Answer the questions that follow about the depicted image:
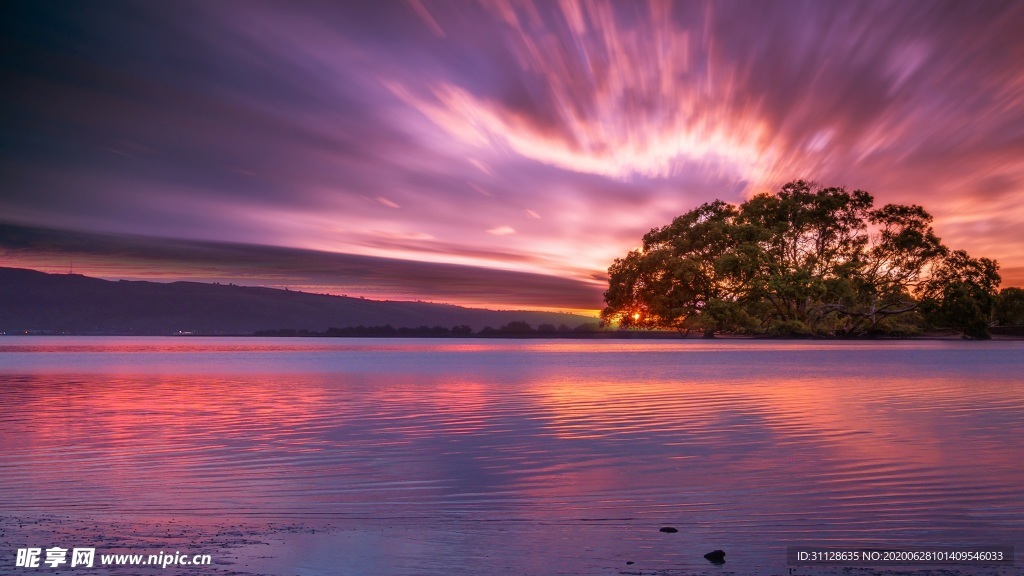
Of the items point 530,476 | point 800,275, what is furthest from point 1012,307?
point 530,476

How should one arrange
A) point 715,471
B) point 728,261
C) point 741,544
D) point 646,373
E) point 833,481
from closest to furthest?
1. point 741,544
2. point 833,481
3. point 715,471
4. point 646,373
5. point 728,261

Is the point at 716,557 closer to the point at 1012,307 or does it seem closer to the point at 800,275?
the point at 800,275

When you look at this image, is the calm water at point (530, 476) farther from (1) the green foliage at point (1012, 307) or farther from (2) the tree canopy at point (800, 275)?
(1) the green foliage at point (1012, 307)

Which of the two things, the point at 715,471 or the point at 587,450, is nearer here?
the point at 715,471

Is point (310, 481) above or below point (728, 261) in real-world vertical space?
below

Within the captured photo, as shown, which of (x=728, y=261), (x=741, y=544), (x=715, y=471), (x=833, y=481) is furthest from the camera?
(x=728, y=261)

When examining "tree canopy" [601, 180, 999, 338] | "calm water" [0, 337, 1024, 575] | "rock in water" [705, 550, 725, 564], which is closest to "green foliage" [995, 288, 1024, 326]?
"tree canopy" [601, 180, 999, 338]

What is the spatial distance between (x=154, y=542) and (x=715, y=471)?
23.5ft

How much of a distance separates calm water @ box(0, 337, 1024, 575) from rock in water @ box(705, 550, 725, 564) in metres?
0.09

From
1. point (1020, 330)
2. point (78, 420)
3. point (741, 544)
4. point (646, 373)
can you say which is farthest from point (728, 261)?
point (741, 544)

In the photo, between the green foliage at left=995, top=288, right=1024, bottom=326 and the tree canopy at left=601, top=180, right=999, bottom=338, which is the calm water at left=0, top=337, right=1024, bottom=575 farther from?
the green foliage at left=995, top=288, right=1024, bottom=326

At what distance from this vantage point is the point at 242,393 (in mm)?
26516

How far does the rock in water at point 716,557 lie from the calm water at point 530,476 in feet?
0.29

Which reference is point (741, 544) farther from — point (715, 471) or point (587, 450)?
point (587, 450)
